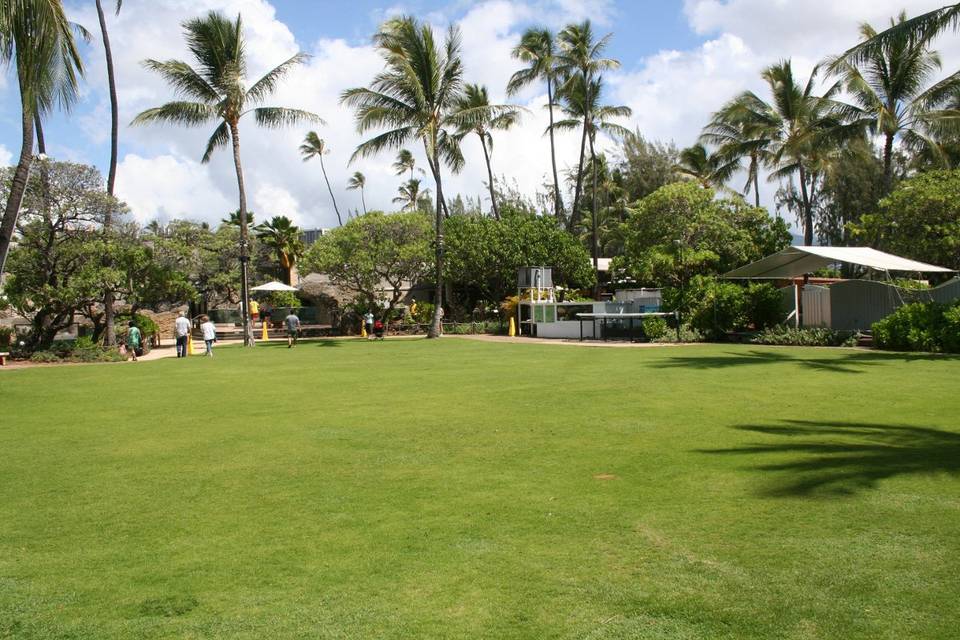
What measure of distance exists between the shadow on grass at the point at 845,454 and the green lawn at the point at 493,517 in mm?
47

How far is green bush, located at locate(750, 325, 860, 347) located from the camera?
23594 mm

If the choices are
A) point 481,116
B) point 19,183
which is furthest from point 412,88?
point 19,183

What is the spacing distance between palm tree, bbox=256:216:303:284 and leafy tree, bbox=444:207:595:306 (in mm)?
16144

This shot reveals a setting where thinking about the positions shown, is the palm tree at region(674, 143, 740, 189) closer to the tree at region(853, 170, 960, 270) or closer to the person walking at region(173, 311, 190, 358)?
the tree at region(853, 170, 960, 270)

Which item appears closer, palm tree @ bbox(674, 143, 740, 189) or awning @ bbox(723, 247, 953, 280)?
awning @ bbox(723, 247, 953, 280)

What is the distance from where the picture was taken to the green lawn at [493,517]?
4.36 metres

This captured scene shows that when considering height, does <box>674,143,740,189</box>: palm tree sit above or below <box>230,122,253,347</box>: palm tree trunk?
above

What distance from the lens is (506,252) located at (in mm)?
38969

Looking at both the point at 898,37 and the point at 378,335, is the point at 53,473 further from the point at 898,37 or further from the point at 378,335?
the point at 378,335

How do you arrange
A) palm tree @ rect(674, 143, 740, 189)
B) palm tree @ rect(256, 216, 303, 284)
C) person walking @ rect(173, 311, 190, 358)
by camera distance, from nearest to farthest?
person walking @ rect(173, 311, 190, 358) → palm tree @ rect(674, 143, 740, 189) → palm tree @ rect(256, 216, 303, 284)

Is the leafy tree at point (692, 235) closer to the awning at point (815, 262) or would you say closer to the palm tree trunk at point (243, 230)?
the awning at point (815, 262)

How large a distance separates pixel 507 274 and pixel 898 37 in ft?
83.6

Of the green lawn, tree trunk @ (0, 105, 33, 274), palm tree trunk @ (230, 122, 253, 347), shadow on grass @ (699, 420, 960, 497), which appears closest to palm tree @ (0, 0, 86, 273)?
tree trunk @ (0, 105, 33, 274)

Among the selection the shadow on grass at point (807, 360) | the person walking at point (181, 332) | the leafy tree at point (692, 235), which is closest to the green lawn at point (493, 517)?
the shadow on grass at point (807, 360)
